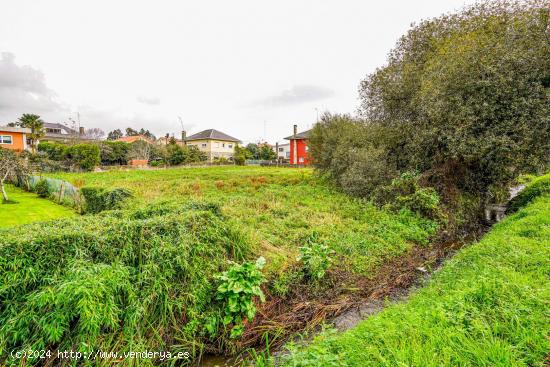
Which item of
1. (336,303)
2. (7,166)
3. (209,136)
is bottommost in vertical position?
(336,303)

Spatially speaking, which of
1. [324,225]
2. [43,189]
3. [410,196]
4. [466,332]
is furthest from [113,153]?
[466,332]

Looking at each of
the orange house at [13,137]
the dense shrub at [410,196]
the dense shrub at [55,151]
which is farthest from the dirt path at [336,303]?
the orange house at [13,137]

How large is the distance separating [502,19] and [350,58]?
845 centimetres

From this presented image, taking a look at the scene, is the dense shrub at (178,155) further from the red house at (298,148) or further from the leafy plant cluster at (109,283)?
the leafy plant cluster at (109,283)

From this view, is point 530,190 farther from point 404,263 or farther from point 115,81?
point 115,81

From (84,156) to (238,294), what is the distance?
29.6 meters

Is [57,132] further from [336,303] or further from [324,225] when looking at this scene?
[336,303]

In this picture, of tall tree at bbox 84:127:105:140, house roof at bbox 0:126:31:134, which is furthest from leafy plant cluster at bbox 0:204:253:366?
tall tree at bbox 84:127:105:140

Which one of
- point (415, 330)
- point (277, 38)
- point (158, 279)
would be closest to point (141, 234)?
point (158, 279)

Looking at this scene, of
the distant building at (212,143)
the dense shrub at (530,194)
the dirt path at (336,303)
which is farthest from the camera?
the distant building at (212,143)

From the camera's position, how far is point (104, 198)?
331 inches

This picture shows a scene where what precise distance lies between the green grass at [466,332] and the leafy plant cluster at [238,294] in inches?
45.2

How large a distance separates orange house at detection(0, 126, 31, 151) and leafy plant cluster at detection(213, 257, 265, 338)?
3854 cm

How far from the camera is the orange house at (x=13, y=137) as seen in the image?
2923 centimetres
